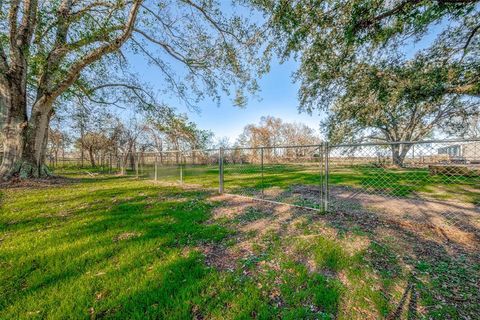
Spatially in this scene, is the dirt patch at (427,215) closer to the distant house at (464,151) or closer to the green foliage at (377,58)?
the distant house at (464,151)

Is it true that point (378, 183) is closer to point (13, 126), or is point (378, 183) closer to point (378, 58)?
point (378, 58)

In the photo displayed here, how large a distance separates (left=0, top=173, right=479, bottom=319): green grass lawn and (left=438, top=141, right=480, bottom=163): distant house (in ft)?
5.22

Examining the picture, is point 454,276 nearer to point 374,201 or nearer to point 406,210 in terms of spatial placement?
point 406,210

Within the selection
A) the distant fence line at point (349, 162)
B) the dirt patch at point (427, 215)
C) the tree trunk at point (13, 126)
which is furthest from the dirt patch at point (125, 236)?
the tree trunk at point (13, 126)

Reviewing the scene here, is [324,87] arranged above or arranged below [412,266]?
above

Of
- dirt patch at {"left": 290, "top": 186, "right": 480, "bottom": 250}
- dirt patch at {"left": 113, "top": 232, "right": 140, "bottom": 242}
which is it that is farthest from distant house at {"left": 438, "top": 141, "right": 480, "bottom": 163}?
dirt patch at {"left": 113, "top": 232, "right": 140, "bottom": 242}

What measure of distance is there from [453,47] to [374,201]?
18.8 feet

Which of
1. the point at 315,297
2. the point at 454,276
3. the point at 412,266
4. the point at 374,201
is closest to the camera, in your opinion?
the point at 315,297

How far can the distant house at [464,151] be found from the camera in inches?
118

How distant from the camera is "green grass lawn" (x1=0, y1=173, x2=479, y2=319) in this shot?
5.36 ft

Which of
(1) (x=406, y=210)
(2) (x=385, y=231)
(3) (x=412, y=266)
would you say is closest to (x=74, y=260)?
(3) (x=412, y=266)

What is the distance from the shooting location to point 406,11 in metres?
4.21

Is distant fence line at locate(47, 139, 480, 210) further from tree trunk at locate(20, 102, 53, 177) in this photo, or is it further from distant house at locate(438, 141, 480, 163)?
tree trunk at locate(20, 102, 53, 177)

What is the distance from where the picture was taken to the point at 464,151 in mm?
3521
